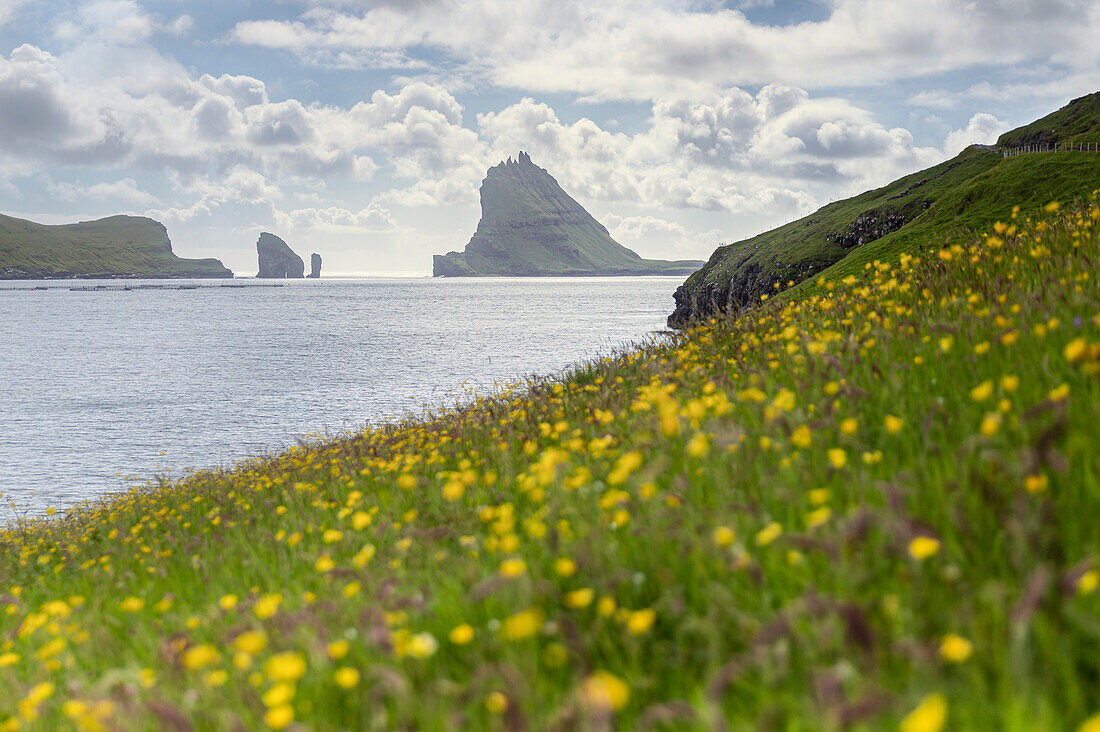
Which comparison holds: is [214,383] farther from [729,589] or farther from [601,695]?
[601,695]

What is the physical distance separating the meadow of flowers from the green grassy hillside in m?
26.8

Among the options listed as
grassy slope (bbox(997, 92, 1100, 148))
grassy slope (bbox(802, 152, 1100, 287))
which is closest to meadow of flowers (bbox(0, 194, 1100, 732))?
grassy slope (bbox(802, 152, 1100, 287))

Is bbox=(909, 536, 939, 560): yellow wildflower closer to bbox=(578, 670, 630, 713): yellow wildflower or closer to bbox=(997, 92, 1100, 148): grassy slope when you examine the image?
bbox=(578, 670, 630, 713): yellow wildflower

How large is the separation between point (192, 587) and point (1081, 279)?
8.05 m

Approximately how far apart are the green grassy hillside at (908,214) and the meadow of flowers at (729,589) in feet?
87.8

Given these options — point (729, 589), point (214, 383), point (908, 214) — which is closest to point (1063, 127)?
point (908, 214)

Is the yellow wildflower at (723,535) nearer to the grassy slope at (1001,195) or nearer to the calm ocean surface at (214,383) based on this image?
the calm ocean surface at (214,383)

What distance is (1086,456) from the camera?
269 centimetres

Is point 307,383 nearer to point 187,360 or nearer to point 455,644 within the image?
point 187,360

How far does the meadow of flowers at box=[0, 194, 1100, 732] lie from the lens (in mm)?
1974

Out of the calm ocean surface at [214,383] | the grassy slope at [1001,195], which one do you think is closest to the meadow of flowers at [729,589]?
the calm ocean surface at [214,383]

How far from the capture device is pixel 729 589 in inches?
111

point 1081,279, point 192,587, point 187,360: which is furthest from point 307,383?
point 1081,279

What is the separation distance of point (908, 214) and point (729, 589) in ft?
285
